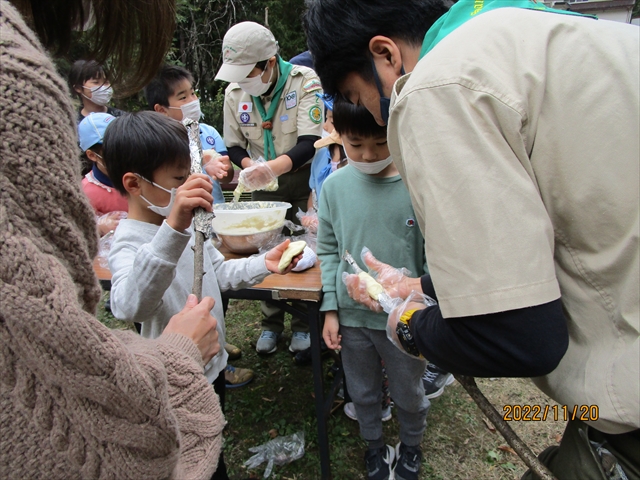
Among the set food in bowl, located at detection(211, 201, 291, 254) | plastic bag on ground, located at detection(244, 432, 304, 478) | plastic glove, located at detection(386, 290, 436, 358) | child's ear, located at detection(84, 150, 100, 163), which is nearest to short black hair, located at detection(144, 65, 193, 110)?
child's ear, located at detection(84, 150, 100, 163)

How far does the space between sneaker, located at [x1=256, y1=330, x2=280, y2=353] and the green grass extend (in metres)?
0.19

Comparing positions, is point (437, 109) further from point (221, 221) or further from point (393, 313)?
point (221, 221)

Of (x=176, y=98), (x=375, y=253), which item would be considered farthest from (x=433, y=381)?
(x=176, y=98)

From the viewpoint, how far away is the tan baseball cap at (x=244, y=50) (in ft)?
10.8

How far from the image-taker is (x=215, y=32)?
1368 centimetres

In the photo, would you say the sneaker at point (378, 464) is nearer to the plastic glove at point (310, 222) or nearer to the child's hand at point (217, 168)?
the plastic glove at point (310, 222)

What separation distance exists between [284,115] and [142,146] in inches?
78.3

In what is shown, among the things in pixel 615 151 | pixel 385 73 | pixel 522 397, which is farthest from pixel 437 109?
pixel 522 397

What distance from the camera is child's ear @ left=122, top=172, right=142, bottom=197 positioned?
180 centimetres

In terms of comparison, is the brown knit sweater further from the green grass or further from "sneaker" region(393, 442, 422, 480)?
the green grass

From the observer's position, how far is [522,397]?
9.98 feet

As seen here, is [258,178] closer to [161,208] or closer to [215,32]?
[161,208]

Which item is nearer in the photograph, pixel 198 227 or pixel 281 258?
pixel 198 227

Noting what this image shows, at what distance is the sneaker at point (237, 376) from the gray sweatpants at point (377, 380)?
52.5 inches
